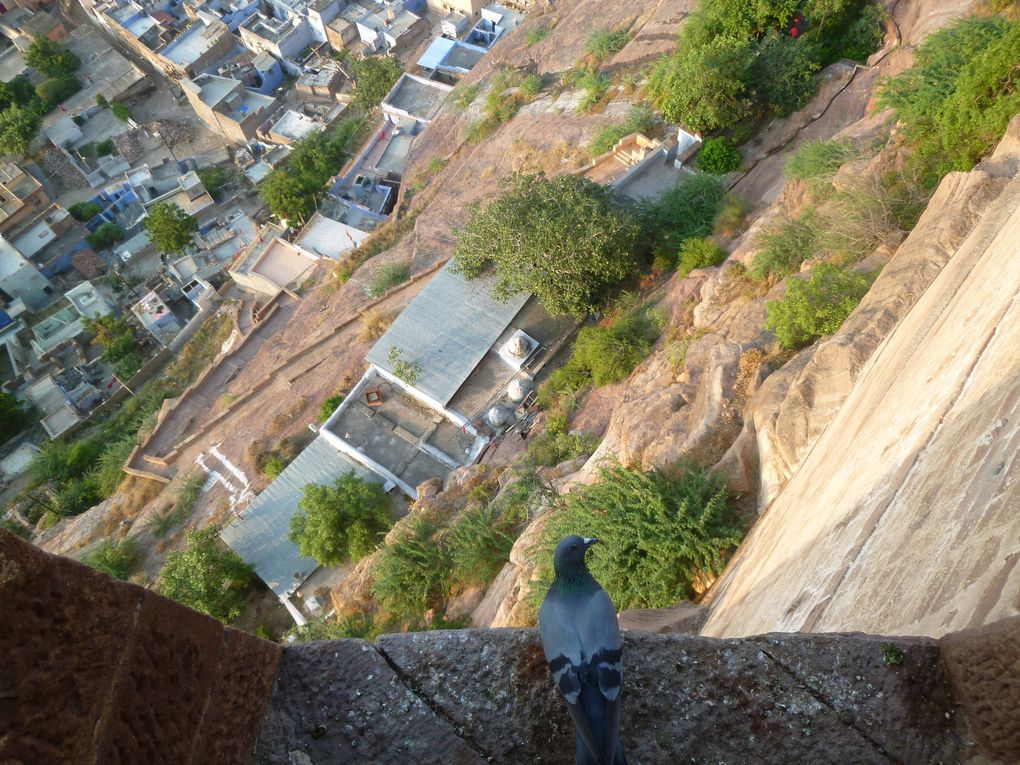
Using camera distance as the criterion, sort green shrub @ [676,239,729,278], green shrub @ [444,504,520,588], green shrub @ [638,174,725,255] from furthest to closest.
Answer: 1. green shrub @ [638,174,725,255]
2. green shrub @ [676,239,729,278]
3. green shrub @ [444,504,520,588]

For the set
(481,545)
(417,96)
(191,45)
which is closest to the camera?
(481,545)

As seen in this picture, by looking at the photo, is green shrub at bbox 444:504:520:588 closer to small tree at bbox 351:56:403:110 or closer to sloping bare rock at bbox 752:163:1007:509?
sloping bare rock at bbox 752:163:1007:509

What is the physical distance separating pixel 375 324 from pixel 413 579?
9986 millimetres

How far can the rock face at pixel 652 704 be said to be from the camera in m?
2.98

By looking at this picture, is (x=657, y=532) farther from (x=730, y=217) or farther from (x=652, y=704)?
(x=730, y=217)

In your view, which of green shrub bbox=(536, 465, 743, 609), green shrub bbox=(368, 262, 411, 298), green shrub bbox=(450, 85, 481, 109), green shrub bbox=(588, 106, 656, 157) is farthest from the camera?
green shrub bbox=(450, 85, 481, 109)

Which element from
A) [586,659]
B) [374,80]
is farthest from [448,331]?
[374,80]

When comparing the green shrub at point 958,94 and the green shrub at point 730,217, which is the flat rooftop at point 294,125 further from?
the green shrub at point 958,94

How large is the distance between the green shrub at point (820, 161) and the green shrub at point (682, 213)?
2.56 m

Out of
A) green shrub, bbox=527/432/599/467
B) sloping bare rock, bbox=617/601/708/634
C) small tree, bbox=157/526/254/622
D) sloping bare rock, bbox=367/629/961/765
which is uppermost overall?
sloping bare rock, bbox=367/629/961/765

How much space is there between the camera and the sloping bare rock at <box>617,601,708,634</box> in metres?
6.77

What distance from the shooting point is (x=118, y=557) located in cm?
1855

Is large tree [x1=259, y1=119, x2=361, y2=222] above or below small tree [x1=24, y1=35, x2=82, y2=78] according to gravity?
below

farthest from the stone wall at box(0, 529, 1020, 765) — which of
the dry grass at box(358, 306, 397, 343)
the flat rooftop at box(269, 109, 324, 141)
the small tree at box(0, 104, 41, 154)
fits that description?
the small tree at box(0, 104, 41, 154)
